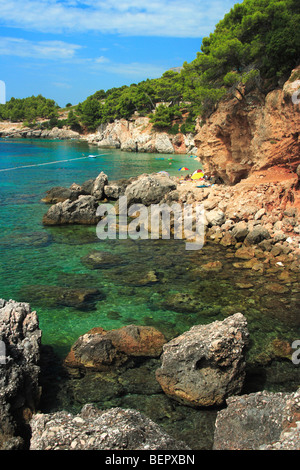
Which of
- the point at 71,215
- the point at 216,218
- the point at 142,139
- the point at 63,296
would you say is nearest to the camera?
the point at 63,296

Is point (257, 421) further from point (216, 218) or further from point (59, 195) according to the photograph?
point (59, 195)

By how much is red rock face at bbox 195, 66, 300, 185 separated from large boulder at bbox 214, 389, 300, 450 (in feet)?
55.5

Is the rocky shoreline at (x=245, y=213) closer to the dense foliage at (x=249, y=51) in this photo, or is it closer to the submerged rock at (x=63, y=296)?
the dense foliage at (x=249, y=51)

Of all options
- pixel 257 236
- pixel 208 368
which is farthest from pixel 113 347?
pixel 257 236

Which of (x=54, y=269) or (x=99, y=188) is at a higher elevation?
(x=99, y=188)

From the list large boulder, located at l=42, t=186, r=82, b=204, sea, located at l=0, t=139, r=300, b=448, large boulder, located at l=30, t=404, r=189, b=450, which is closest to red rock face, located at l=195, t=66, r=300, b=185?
sea, located at l=0, t=139, r=300, b=448

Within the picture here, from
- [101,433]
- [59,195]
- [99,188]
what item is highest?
[99,188]

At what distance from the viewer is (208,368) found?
8.73m

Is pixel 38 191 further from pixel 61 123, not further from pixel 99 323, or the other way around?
pixel 61 123

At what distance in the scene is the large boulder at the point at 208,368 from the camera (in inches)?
332

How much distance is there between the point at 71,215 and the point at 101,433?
19.6m
